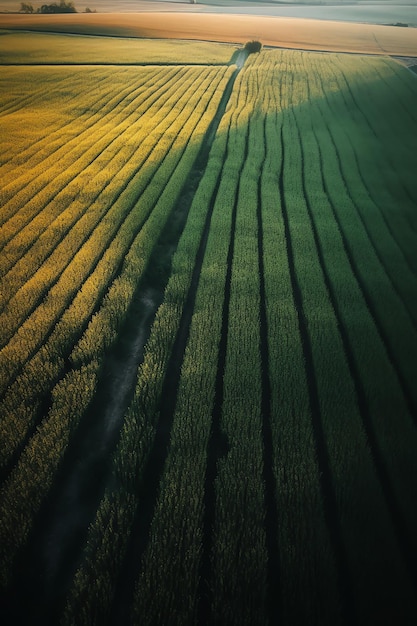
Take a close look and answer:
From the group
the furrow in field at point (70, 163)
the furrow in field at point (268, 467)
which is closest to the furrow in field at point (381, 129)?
the furrow in field at point (268, 467)

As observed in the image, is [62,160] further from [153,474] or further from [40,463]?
[153,474]

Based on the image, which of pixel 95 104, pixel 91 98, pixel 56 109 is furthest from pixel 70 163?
pixel 91 98

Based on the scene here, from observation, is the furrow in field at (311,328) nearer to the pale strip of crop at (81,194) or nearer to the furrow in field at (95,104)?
the pale strip of crop at (81,194)

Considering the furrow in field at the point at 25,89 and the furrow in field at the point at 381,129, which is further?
the furrow in field at the point at 25,89

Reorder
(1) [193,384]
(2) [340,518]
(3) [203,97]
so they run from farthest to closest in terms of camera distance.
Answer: (3) [203,97]
(1) [193,384]
(2) [340,518]

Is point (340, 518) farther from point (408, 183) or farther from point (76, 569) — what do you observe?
point (408, 183)

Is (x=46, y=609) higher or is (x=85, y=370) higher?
(x=85, y=370)

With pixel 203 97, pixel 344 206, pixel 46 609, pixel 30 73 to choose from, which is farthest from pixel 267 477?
pixel 30 73
